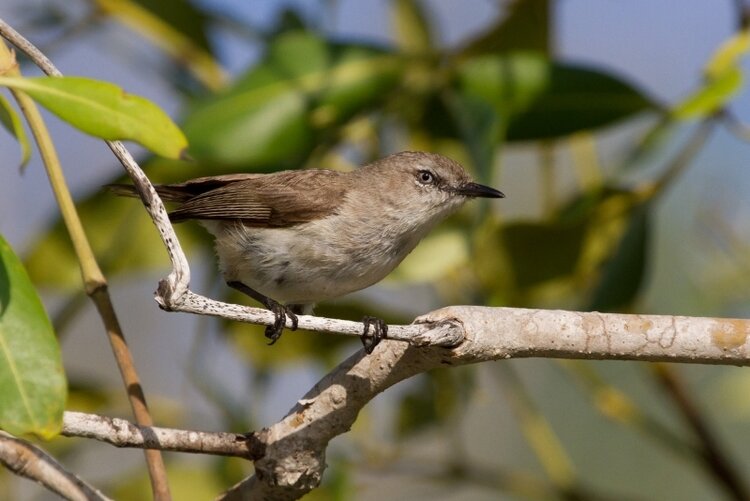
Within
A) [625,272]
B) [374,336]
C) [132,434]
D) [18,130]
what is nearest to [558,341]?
[374,336]

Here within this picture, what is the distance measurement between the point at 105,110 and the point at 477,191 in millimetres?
1828

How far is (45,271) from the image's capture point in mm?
3412

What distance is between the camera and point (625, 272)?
9.90ft

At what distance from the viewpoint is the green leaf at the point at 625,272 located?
3.00m

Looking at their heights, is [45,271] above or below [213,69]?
below

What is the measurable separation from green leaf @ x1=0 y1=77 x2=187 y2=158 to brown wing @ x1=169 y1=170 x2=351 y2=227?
1365 millimetres

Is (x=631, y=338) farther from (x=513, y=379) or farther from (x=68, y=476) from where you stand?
(x=513, y=379)

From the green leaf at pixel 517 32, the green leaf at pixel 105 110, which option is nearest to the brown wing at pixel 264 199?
the green leaf at pixel 517 32

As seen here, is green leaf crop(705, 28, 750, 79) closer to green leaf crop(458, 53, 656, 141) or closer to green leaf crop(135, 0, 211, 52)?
green leaf crop(458, 53, 656, 141)

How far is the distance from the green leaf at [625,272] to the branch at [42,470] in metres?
1.64

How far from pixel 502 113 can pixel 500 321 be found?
1.35 m

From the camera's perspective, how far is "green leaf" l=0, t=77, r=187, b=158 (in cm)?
164

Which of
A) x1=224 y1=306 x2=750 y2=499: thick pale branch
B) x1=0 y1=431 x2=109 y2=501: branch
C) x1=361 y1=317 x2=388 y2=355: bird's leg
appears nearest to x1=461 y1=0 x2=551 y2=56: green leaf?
x1=361 y1=317 x2=388 y2=355: bird's leg

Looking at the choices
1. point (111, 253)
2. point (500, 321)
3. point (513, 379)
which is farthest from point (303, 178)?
point (500, 321)
